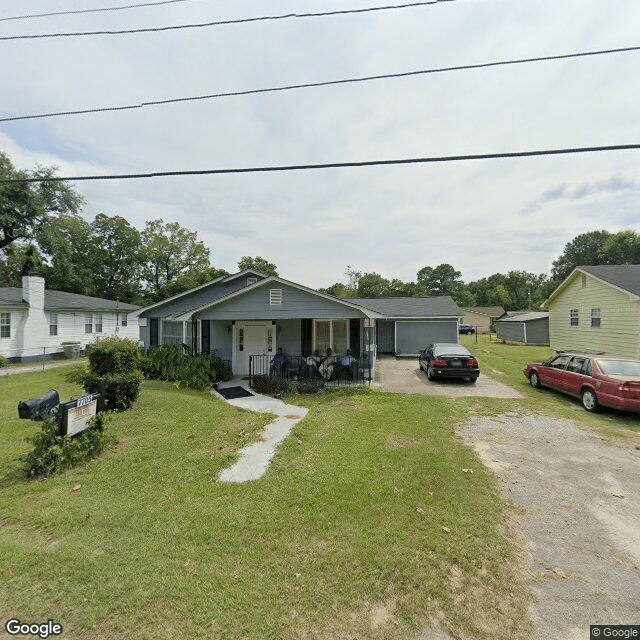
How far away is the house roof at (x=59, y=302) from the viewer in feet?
56.6

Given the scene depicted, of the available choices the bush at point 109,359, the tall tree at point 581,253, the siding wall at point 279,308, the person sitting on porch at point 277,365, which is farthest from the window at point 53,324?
the tall tree at point 581,253

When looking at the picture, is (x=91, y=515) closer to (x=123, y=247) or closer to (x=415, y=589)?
(x=415, y=589)

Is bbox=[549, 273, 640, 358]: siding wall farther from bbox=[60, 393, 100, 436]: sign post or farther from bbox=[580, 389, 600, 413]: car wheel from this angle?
bbox=[60, 393, 100, 436]: sign post

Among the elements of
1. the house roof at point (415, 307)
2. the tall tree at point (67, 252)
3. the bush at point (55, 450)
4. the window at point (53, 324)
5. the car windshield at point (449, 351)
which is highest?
the tall tree at point (67, 252)

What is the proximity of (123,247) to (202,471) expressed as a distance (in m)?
41.2

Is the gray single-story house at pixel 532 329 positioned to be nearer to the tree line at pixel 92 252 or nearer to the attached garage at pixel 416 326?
the attached garage at pixel 416 326

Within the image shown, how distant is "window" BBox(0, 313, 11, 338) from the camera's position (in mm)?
16609

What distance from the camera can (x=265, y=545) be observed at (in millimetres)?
3146

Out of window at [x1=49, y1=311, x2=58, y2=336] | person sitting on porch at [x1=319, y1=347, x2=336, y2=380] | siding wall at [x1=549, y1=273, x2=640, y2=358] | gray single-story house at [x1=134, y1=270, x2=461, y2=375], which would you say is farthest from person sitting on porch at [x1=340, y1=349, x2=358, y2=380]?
window at [x1=49, y1=311, x2=58, y2=336]

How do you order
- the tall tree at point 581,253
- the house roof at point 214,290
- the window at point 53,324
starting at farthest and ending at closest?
the tall tree at point 581,253, the window at point 53,324, the house roof at point 214,290

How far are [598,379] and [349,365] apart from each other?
7101 millimetres

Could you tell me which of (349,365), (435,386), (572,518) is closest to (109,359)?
(349,365)

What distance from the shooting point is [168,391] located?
9.80 m

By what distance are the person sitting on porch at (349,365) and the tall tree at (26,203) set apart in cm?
3022
